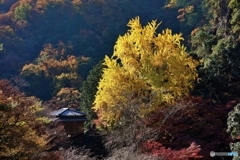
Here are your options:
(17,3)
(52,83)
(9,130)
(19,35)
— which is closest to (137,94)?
(9,130)

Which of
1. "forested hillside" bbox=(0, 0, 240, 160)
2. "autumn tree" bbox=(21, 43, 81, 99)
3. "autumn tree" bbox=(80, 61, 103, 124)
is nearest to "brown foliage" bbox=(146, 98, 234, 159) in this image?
"forested hillside" bbox=(0, 0, 240, 160)

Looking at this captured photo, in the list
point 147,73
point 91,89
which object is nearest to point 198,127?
point 147,73

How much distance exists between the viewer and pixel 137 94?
1596 centimetres

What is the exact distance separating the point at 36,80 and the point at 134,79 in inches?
811

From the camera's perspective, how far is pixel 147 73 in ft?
52.4

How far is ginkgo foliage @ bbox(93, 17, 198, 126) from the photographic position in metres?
15.5

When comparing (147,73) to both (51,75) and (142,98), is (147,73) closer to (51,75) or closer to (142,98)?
(142,98)

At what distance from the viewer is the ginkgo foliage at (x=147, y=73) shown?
1547 centimetres

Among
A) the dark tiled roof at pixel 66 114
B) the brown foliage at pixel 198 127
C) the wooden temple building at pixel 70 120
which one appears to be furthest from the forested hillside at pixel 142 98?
the wooden temple building at pixel 70 120

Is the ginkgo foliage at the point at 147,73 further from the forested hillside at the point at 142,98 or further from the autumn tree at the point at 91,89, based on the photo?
the autumn tree at the point at 91,89

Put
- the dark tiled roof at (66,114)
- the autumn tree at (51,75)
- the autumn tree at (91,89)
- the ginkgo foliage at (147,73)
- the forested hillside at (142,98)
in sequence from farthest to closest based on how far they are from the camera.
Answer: the autumn tree at (51,75) → the autumn tree at (91,89) → the dark tiled roof at (66,114) → the ginkgo foliage at (147,73) → the forested hillside at (142,98)

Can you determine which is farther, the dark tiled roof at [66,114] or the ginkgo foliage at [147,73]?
the dark tiled roof at [66,114]

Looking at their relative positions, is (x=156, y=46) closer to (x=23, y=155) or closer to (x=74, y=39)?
(x=23, y=155)

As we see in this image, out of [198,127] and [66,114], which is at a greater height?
[66,114]
